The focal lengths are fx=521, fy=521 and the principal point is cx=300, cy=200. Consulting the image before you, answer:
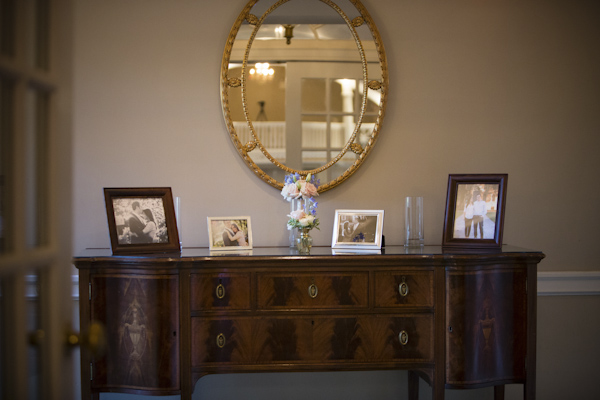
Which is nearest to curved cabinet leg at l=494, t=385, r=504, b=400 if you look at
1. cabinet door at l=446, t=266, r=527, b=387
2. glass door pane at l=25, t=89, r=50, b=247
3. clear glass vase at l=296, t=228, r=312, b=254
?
cabinet door at l=446, t=266, r=527, b=387

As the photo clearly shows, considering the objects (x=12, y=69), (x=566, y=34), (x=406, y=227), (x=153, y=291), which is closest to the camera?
(x=12, y=69)

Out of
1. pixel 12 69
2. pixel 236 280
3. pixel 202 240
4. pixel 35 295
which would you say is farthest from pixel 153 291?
pixel 12 69

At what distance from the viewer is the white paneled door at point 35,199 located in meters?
0.86

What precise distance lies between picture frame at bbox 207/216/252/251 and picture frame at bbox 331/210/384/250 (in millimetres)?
485

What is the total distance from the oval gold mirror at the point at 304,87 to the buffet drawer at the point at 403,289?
77 cm

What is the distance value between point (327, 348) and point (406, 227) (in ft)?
2.90

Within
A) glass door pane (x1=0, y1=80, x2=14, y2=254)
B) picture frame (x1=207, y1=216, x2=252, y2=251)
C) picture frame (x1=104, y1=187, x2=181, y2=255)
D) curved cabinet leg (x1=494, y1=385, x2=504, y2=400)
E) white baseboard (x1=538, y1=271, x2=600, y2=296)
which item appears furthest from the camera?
white baseboard (x1=538, y1=271, x2=600, y2=296)

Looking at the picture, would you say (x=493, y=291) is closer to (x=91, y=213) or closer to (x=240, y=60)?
(x=240, y=60)

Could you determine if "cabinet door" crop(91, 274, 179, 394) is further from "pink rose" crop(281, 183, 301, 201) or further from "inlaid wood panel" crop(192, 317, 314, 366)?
"pink rose" crop(281, 183, 301, 201)

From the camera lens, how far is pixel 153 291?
248 centimetres

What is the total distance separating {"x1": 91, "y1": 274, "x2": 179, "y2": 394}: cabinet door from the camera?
8.15 feet

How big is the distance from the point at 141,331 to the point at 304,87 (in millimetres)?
1627

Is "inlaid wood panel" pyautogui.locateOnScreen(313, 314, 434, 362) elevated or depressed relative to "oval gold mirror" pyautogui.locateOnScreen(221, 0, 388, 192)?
depressed

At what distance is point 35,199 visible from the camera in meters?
0.96
